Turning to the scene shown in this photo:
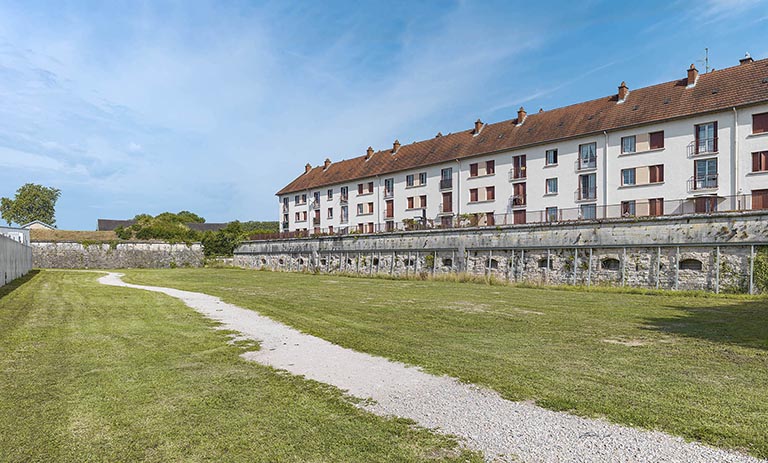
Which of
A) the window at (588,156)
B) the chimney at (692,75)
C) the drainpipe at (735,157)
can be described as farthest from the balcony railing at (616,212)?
the chimney at (692,75)

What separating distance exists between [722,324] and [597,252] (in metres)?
14.3

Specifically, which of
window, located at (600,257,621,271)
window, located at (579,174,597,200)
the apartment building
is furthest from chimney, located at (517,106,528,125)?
window, located at (600,257,621,271)

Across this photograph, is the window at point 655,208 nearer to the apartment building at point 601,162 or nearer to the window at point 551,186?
the apartment building at point 601,162

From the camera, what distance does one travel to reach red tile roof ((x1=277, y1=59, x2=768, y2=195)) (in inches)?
1131

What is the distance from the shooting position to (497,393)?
5.36 meters

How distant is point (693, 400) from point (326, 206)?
171 feet

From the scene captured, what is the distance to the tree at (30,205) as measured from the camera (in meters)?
91.4

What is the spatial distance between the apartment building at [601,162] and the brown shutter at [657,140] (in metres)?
0.07

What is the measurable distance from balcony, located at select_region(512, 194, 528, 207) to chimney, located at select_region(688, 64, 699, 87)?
12962 millimetres

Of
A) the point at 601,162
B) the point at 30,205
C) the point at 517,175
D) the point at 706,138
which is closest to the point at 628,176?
the point at 601,162

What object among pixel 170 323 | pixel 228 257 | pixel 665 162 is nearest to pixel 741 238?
pixel 665 162

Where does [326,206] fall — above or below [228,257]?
above

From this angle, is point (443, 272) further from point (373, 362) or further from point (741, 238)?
point (373, 362)

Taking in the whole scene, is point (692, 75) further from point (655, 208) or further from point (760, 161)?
point (655, 208)
